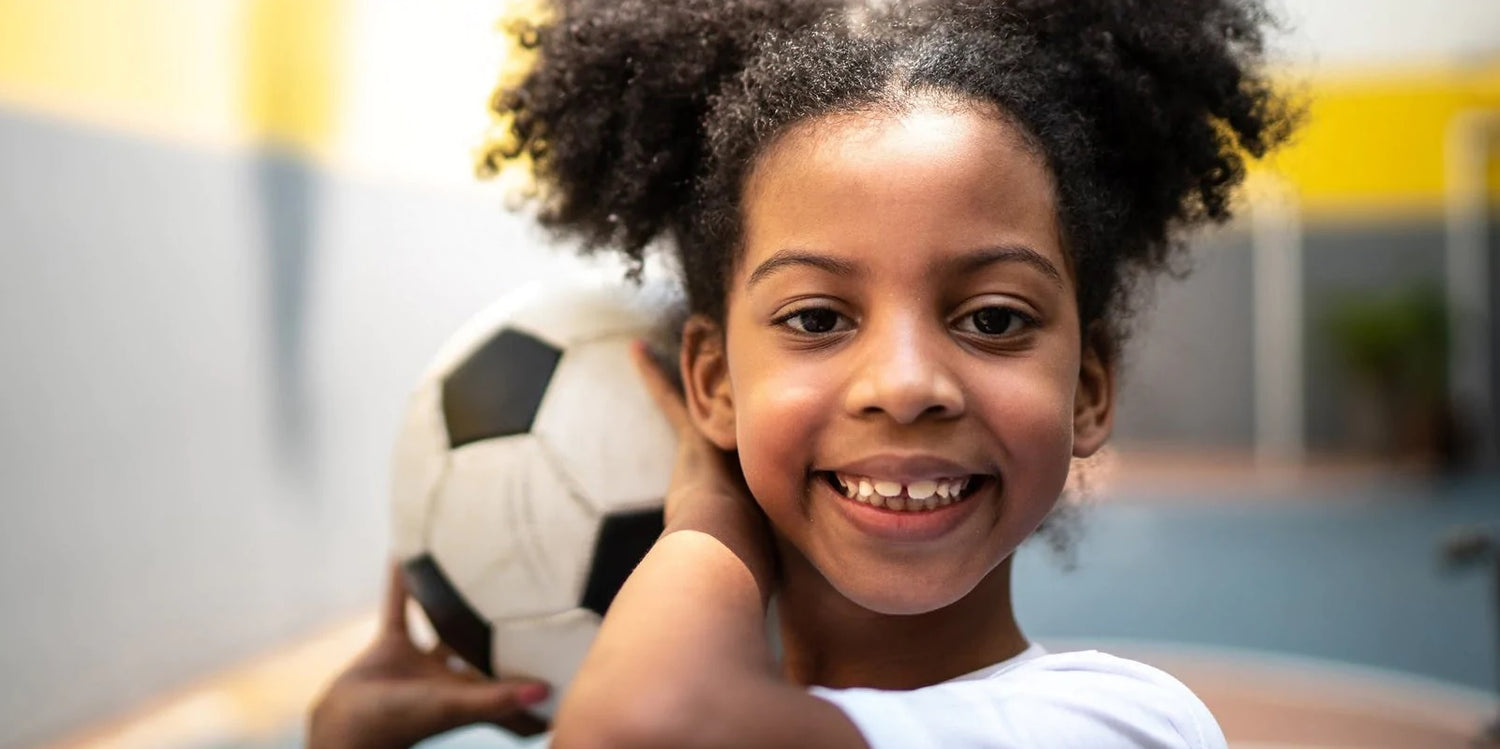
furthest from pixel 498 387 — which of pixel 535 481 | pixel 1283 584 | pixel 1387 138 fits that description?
pixel 1387 138

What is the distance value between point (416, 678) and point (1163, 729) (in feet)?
2.29

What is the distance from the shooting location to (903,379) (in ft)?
2.56

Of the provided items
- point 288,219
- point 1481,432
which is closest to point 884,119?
point 288,219

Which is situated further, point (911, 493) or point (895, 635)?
point (895, 635)

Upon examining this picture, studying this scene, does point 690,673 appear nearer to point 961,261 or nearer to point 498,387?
point 961,261

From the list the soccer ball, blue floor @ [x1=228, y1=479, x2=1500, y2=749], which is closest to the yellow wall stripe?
blue floor @ [x1=228, y1=479, x2=1500, y2=749]

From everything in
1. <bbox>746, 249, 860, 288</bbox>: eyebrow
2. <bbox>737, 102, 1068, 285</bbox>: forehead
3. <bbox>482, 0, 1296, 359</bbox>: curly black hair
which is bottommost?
<bbox>746, 249, 860, 288</bbox>: eyebrow

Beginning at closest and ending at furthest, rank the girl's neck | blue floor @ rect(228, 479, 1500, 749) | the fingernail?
the girl's neck < the fingernail < blue floor @ rect(228, 479, 1500, 749)

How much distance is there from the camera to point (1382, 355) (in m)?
7.24

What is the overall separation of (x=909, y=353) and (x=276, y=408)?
231 cm

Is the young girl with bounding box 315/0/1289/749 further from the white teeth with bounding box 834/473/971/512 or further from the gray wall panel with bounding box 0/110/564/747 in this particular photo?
the gray wall panel with bounding box 0/110/564/747

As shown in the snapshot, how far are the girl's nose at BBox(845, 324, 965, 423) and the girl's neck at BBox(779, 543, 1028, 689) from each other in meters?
0.22

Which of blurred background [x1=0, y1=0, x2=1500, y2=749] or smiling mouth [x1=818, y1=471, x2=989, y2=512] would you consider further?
blurred background [x1=0, y1=0, x2=1500, y2=749]

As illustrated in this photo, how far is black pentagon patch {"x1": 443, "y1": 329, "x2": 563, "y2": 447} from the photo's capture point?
3.58 feet
